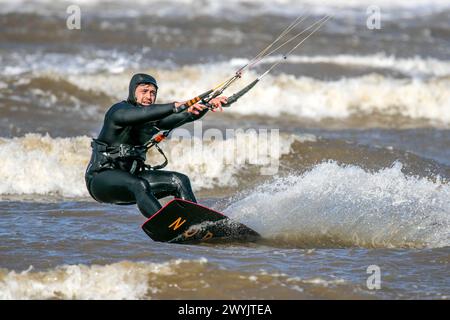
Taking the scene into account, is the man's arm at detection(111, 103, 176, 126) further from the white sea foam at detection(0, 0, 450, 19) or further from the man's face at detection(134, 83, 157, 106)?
the white sea foam at detection(0, 0, 450, 19)

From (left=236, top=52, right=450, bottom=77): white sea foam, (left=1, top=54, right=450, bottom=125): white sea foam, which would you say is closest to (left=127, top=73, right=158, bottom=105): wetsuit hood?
(left=1, top=54, right=450, bottom=125): white sea foam

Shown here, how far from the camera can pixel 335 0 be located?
32125mm

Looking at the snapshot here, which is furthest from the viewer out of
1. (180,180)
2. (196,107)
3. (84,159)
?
(84,159)

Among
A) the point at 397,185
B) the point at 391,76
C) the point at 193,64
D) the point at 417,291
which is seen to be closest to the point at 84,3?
the point at 193,64

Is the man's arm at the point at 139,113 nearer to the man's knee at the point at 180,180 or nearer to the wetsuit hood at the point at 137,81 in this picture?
the wetsuit hood at the point at 137,81

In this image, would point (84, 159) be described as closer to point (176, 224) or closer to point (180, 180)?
point (180, 180)

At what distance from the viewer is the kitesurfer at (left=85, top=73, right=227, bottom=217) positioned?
8.60 metres

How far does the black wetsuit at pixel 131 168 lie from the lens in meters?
8.58

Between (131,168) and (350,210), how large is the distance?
2449mm

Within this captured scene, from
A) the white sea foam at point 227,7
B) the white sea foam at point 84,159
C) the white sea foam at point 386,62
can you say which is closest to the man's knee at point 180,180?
the white sea foam at point 84,159

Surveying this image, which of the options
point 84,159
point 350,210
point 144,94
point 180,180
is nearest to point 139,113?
point 144,94

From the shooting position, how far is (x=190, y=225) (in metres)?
8.78
